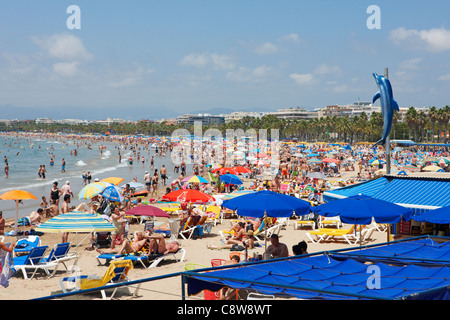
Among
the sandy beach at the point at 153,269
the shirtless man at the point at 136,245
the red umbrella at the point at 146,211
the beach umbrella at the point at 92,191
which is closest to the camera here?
the sandy beach at the point at 153,269


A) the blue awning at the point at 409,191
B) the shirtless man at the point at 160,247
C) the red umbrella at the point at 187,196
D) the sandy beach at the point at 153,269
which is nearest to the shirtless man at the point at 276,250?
the sandy beach at the point at 153,269

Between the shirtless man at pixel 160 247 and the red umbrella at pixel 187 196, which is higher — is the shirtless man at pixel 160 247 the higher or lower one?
the lower one

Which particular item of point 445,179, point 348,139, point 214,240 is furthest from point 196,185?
point 348,139

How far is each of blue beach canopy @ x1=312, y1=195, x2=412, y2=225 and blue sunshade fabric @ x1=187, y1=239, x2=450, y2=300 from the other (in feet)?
9.11

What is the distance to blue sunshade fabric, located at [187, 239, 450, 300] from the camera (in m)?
3.99

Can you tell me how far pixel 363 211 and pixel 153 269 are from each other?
434 centimetres

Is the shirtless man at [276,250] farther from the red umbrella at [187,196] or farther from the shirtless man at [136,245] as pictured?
the red umbrella at [187,196]

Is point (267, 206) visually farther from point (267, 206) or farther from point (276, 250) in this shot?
point (276, 250)

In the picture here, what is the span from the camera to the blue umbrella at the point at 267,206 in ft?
28.1

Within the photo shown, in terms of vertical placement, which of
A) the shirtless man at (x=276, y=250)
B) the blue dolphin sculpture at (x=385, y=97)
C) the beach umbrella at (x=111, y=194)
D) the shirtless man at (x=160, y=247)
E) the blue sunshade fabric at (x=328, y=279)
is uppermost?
the blue dolphin sculpture at (x=385, y=97)

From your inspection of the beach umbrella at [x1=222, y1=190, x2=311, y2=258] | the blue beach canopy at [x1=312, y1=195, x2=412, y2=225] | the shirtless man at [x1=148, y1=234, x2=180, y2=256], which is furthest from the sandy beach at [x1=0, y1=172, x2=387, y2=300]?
the blue beach canopy at [x1=312, y1=195, x2=412, y2=225]

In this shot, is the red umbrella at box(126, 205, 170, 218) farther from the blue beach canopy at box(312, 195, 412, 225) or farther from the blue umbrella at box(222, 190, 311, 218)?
the blue beach canopy at box(312, 195, 412, 225)

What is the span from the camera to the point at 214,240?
12852 mm
